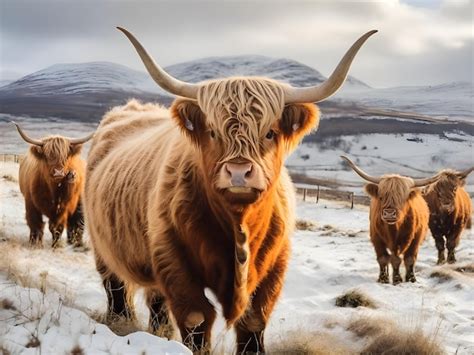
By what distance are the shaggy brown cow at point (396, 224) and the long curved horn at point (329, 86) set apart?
5.68m

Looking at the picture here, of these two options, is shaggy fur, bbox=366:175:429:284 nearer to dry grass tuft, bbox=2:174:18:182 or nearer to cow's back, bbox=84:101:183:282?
cow's back, bbox=84:101:183:282

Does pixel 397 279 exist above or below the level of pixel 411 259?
below

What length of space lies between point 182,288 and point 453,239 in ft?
30.6

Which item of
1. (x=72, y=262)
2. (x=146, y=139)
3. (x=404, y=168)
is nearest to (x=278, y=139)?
(x=146, y=139)

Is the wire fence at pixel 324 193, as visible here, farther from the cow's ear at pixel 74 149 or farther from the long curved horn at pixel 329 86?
the long curved horn at pixel 329 86

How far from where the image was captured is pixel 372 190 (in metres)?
9.12

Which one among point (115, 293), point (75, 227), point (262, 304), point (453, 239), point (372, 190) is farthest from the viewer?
point (453, 239)

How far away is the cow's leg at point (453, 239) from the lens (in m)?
11.1

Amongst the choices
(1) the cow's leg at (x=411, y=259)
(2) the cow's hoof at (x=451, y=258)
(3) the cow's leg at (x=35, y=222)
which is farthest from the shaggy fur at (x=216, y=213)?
(2) the cow's hoof at (x=451, y=258)

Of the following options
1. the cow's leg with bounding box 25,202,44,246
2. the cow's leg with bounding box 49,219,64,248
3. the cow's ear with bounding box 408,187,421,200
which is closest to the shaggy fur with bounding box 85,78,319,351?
the cow's ear with bounding box 408,187,421,200

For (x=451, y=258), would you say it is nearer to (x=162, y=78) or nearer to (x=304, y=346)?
(x=304, y=346)

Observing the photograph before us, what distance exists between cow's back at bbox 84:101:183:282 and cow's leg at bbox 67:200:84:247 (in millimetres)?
4524

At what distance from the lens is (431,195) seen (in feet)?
39.3

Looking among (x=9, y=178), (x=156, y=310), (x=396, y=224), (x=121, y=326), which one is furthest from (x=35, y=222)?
(x=9, y=178)
